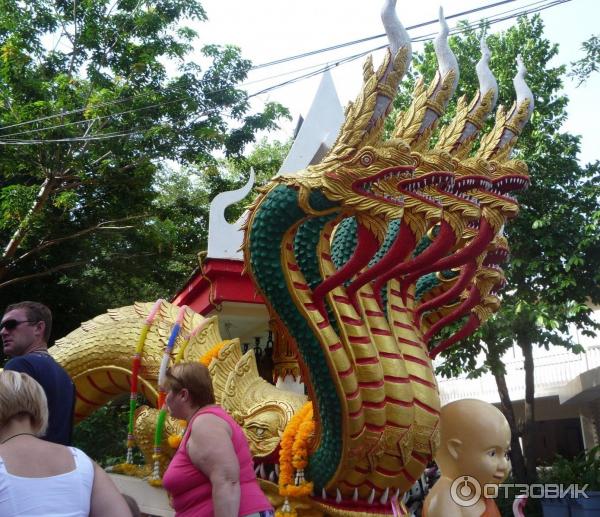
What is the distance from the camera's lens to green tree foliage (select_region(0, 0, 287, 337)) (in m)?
9.66

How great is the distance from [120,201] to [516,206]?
7709mm

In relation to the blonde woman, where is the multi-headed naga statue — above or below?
above

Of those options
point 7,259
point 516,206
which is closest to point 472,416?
point 516,206

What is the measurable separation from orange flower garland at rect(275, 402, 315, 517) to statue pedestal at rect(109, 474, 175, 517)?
0.93 metres

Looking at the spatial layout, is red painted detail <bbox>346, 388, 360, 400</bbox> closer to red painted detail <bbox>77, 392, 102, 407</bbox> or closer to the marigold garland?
the marigold garland

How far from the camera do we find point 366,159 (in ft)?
11.9

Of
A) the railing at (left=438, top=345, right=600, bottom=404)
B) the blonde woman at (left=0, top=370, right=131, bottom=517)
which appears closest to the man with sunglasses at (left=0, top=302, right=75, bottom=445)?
the blonde woman at (left=0, top=370, right=131, bottom=517)

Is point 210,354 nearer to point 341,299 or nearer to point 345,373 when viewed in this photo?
point 341,299

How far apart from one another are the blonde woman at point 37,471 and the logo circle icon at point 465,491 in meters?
2.30

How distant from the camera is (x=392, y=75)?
150 inches

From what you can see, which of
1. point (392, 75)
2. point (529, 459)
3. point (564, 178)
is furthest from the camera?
point (529, 459)

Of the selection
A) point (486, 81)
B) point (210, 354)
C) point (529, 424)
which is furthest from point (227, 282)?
point (529, 424)

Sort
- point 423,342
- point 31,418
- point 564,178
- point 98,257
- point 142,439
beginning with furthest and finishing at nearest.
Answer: point 98,257
point 564,178
point 142,439
point 423,342
point 31,418

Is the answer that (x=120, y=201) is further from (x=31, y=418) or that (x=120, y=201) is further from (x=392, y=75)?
(x=31, y=418)
